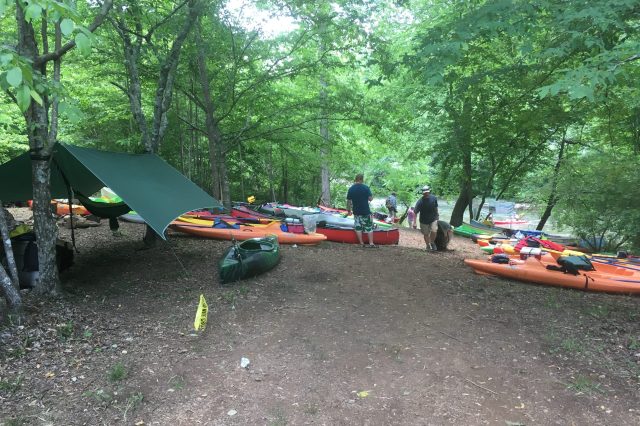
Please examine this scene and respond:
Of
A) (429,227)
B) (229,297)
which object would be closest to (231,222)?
(229,297)

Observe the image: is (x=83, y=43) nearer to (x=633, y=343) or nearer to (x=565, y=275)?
(x=633, y=343)

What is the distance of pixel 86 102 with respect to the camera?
33.2 feet

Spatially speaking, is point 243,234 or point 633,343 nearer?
point 633,343

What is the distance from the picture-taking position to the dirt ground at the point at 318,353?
2965 mm

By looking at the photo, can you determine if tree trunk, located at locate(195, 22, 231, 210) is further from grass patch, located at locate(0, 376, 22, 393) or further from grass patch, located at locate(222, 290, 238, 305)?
grass patch, located at locate(0, 376, 22, 393)

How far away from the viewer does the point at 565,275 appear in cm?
601

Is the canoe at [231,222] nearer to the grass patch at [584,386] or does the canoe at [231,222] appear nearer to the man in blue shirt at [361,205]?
the man in blue shirt at [361,205]

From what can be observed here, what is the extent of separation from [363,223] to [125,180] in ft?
16.3

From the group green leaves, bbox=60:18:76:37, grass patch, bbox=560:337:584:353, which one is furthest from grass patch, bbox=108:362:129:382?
grass patch, bbox=560:337:584:353

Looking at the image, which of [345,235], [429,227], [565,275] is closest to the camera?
[565,275]

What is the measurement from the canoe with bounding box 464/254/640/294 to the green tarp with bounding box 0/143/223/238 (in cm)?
463

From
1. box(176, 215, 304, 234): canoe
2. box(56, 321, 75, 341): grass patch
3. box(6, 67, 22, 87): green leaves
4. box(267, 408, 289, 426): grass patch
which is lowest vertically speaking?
box(267, 408, 289, 426): grass patch

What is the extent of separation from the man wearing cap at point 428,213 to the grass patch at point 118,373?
259 inches

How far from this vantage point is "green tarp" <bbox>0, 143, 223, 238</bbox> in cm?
480
